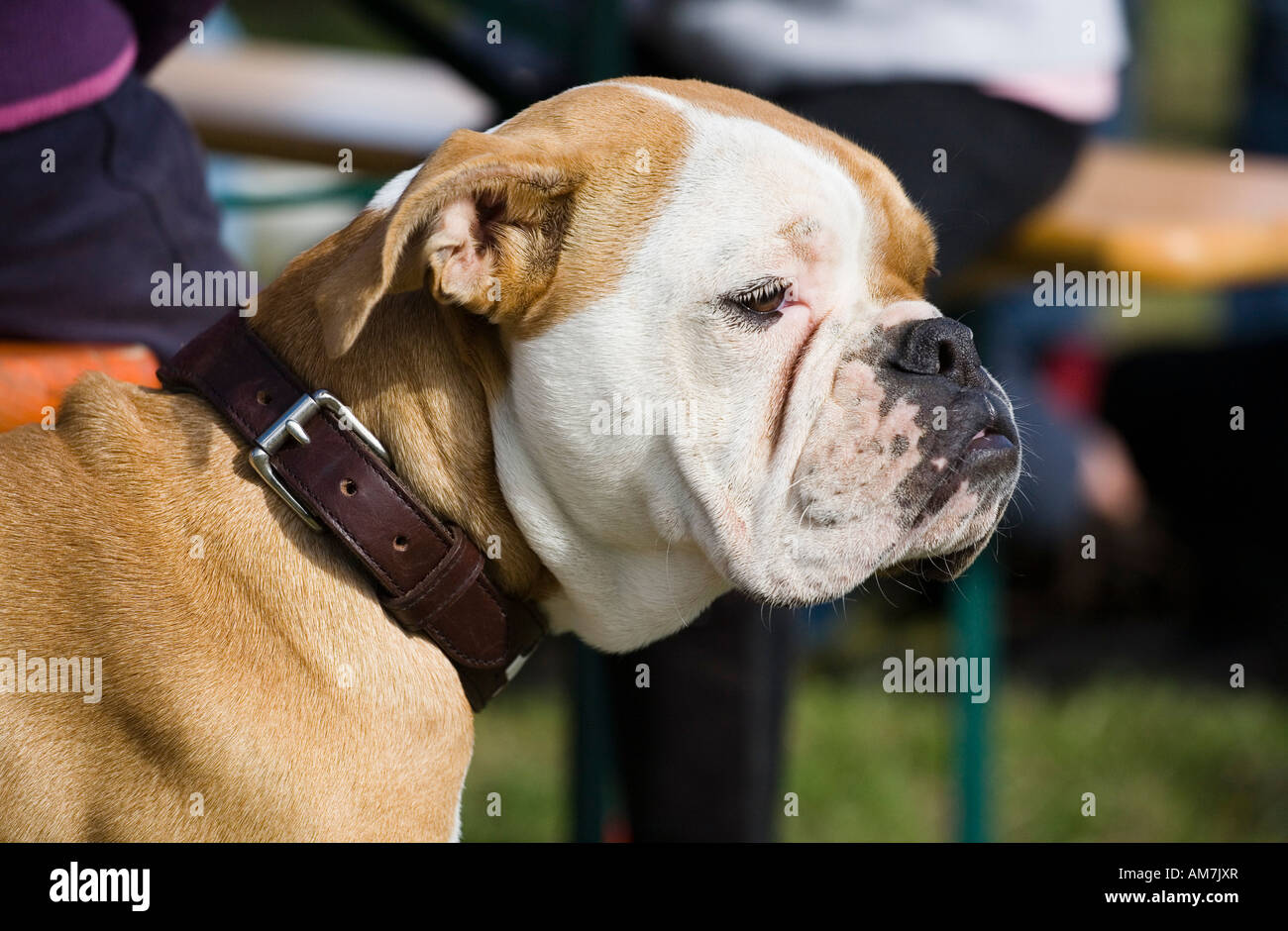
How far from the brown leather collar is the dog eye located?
55 centimetres

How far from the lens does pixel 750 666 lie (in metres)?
3.06

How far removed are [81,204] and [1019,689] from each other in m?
3.73

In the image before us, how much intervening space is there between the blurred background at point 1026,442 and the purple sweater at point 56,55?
0.31 metres

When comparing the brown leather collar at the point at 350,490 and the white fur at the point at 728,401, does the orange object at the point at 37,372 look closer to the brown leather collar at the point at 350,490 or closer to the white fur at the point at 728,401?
the brown leather collar at the point at 350,490

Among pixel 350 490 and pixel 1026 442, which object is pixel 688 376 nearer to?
pixel 350 490

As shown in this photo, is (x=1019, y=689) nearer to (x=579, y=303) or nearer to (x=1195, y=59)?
(x=579, y=303)

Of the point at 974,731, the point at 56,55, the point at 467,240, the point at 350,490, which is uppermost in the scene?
the point at 56,55

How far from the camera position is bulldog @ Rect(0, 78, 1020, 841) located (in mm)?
1872

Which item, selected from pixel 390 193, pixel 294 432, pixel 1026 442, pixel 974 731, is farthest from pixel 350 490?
pixel 1026 442

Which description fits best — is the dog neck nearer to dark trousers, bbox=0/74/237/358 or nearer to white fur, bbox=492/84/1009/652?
white fur, bbox=492/84/1009/652

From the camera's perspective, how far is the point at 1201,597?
5.34 meters

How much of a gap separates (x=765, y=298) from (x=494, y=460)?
48 cm

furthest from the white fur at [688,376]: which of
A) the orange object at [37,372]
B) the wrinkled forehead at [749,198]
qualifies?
the orange object at [37,372]
